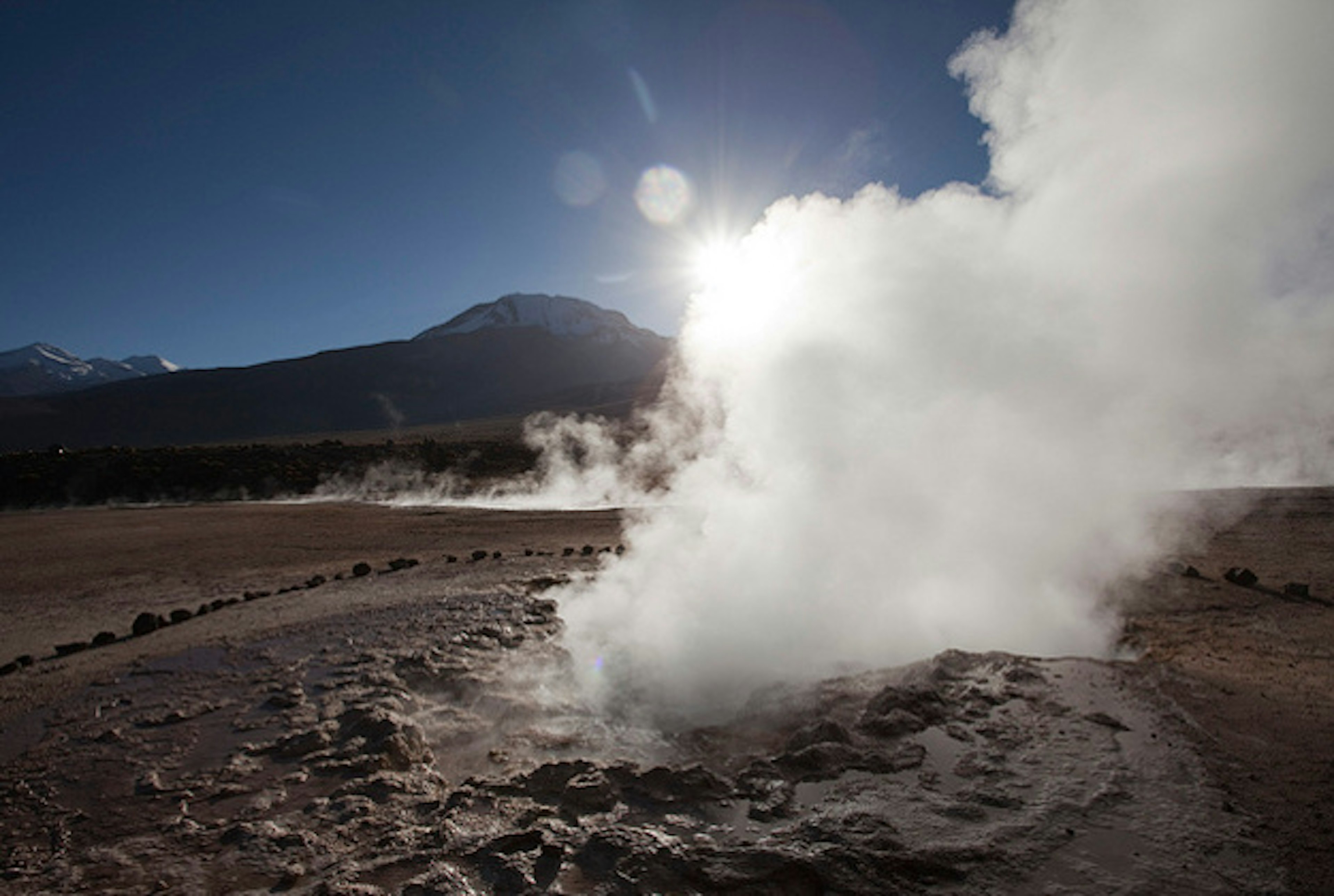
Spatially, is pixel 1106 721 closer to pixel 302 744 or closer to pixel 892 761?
pixel 892 761

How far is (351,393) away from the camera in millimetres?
97812

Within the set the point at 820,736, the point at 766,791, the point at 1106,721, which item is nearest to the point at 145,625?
the point at 766,791

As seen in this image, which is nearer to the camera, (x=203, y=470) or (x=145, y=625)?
(x=145, y=625)

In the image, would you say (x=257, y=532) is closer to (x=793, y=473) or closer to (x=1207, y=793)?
(x=793, y=473)

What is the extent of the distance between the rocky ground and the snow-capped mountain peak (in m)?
131

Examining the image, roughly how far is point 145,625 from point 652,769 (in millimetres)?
8164

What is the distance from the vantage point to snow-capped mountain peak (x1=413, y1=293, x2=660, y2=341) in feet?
464

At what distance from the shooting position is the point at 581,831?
3777 millimetres

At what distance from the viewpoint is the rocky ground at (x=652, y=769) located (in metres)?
3.41

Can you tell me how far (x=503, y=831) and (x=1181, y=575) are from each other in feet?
32.8

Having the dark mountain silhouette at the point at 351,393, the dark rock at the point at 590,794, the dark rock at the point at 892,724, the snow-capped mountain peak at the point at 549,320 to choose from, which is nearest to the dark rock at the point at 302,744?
the dark rock at the point at 590,794

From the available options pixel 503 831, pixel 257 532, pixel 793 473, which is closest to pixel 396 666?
pixel 503 831

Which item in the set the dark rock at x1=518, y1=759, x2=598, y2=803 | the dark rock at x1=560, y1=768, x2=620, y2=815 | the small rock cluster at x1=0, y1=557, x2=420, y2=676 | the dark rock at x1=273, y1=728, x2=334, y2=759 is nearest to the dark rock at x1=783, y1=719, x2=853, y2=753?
the dark rock at x1=560, y1=768, x2=620, y2=815

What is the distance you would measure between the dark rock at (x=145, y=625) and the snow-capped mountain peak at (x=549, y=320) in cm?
12865
